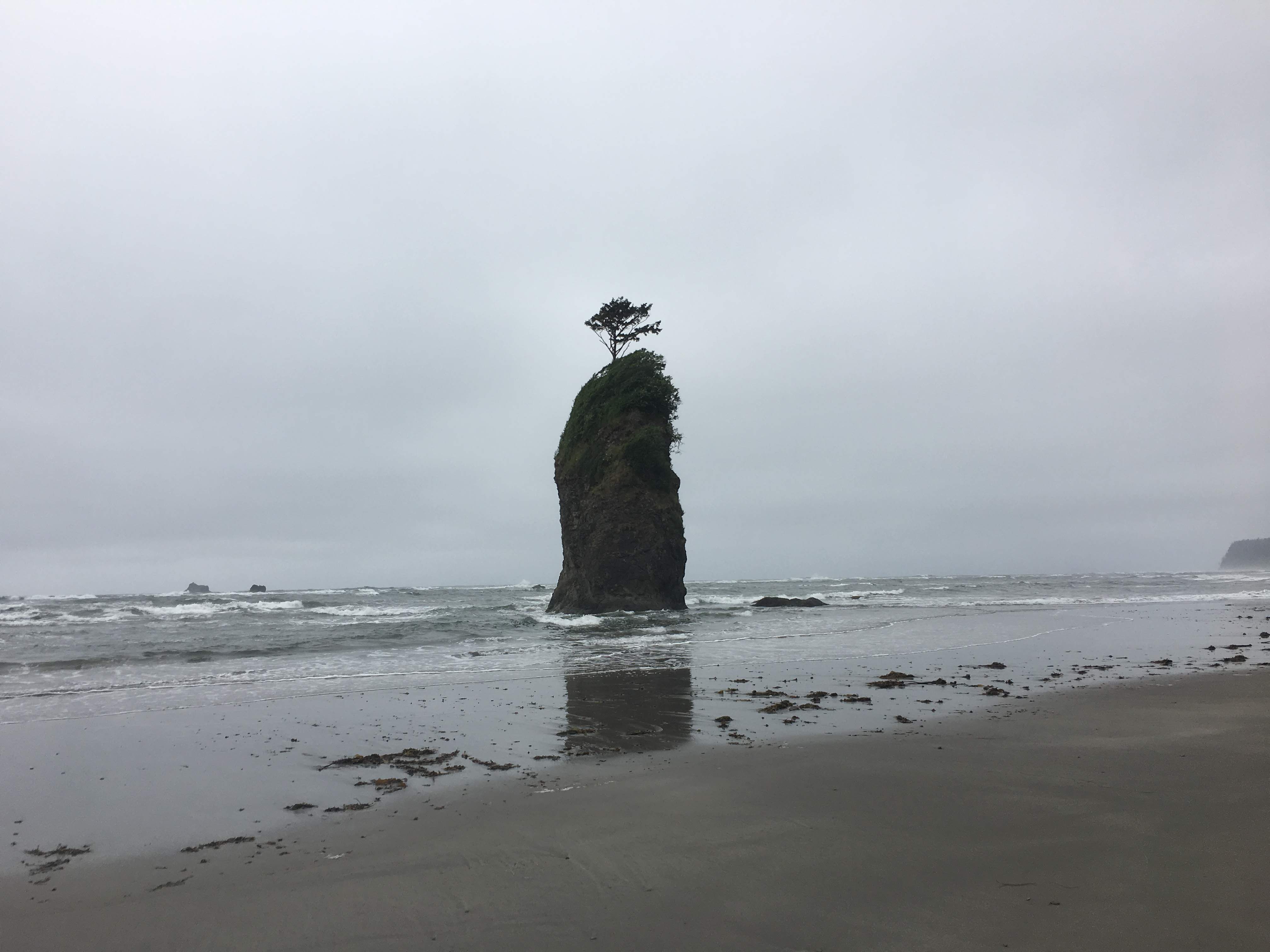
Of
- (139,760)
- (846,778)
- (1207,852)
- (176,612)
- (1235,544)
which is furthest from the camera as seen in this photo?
(1235,544)

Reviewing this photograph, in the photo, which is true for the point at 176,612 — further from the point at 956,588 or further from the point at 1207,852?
the point at 956,588

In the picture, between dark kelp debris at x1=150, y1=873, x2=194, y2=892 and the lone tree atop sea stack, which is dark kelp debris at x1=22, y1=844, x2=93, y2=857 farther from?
the lone tree atop sea stack

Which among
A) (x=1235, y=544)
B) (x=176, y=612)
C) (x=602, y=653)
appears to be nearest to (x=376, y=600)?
(x=176, y=612)

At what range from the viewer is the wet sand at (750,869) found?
3.50 meters

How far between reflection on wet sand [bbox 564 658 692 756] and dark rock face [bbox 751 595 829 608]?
2296 cm

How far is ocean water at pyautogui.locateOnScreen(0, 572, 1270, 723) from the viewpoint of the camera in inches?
494

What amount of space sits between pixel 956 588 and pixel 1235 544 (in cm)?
18551

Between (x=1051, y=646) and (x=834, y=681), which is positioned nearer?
(x=834, y=681)

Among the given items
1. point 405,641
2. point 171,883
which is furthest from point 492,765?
point 405,641

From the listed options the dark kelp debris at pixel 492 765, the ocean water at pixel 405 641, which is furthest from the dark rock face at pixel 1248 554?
the dark kelp debris at pixel 492 765

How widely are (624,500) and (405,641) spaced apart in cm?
1416

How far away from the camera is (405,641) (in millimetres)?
19891

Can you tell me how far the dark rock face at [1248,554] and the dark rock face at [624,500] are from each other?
594 ft

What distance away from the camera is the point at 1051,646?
52.9 ft
